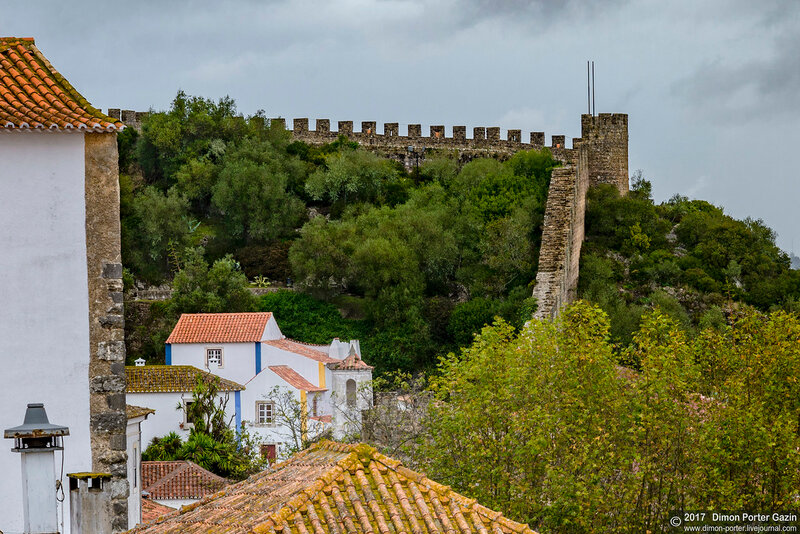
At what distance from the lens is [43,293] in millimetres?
18875

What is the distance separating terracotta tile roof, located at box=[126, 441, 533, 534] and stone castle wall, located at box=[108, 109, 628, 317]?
3743 cm

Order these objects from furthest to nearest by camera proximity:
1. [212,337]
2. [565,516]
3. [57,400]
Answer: [212,337] → [565,516] → [57,400]

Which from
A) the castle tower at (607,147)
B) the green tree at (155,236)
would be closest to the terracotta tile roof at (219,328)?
the green tree at (155,236)

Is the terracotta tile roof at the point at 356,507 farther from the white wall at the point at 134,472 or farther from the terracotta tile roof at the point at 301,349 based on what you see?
the terracotta tile roof at the point at 301,349

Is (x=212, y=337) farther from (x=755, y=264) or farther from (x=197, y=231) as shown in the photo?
(x=755, y=264)

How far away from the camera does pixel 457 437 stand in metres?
26.5

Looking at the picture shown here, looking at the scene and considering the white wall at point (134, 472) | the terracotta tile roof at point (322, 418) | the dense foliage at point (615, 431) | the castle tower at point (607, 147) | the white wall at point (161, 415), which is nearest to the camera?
the dense foliage at point (615, 431)

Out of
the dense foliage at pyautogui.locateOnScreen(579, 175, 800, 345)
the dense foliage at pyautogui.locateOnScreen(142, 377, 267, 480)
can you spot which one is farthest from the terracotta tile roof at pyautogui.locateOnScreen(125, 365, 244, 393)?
the dense foliage at pyautogui.locateOnScreen(579, 175, 800, 345)

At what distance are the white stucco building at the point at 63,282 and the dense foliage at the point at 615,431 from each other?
25.6ft

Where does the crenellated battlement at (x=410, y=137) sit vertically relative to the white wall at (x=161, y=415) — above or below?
above

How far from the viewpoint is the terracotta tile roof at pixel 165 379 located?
160ft

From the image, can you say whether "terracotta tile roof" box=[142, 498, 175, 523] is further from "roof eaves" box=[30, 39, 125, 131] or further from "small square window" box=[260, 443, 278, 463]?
"roof eaves" box=[30, 39, 125, 131]

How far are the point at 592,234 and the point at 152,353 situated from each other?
1751 cm

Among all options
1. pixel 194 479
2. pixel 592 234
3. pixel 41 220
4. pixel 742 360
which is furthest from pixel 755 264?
pixel 41 220
